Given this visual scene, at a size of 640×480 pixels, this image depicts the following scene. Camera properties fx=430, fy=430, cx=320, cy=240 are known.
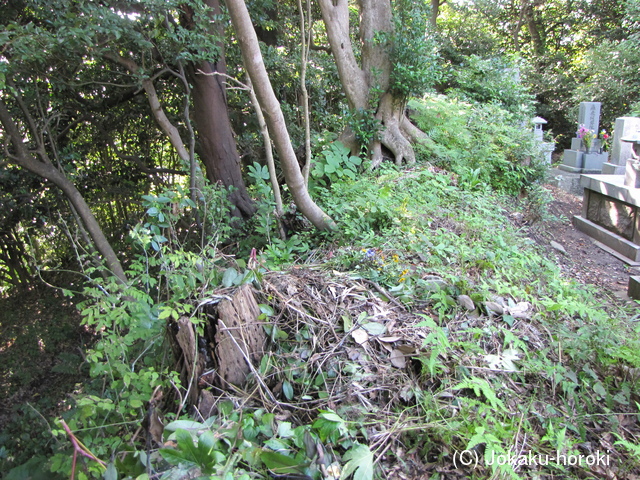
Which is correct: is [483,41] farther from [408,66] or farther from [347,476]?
[347,476]

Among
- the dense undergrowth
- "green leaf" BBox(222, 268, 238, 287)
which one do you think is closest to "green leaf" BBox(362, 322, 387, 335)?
the dense undergrowth

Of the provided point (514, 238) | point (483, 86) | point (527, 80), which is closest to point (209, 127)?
point (514, 238)

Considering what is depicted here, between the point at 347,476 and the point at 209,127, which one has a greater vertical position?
the point at 209,127

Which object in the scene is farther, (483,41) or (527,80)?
(527,80)

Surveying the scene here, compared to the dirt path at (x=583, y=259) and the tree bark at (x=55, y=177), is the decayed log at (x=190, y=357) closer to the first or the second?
the tree bark at (x=55, y=177)

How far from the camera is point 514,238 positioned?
462 cm

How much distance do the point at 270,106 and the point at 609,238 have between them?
6934 millimetres

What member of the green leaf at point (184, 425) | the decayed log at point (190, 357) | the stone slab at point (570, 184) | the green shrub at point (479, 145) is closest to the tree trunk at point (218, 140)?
the green shrub at point (479, 145)

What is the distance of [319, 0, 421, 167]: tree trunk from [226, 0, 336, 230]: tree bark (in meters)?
2.60

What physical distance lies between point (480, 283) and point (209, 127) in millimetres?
4591

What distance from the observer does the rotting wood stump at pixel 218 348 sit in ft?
7.25

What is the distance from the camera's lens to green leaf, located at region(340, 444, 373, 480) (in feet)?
5.80

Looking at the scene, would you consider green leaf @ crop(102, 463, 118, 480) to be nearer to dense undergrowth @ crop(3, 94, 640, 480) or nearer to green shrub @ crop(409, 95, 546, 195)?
dense undergrowth @ crop(3, 94, 640, 480)

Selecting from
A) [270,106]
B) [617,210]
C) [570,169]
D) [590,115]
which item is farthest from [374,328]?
[590,115]
